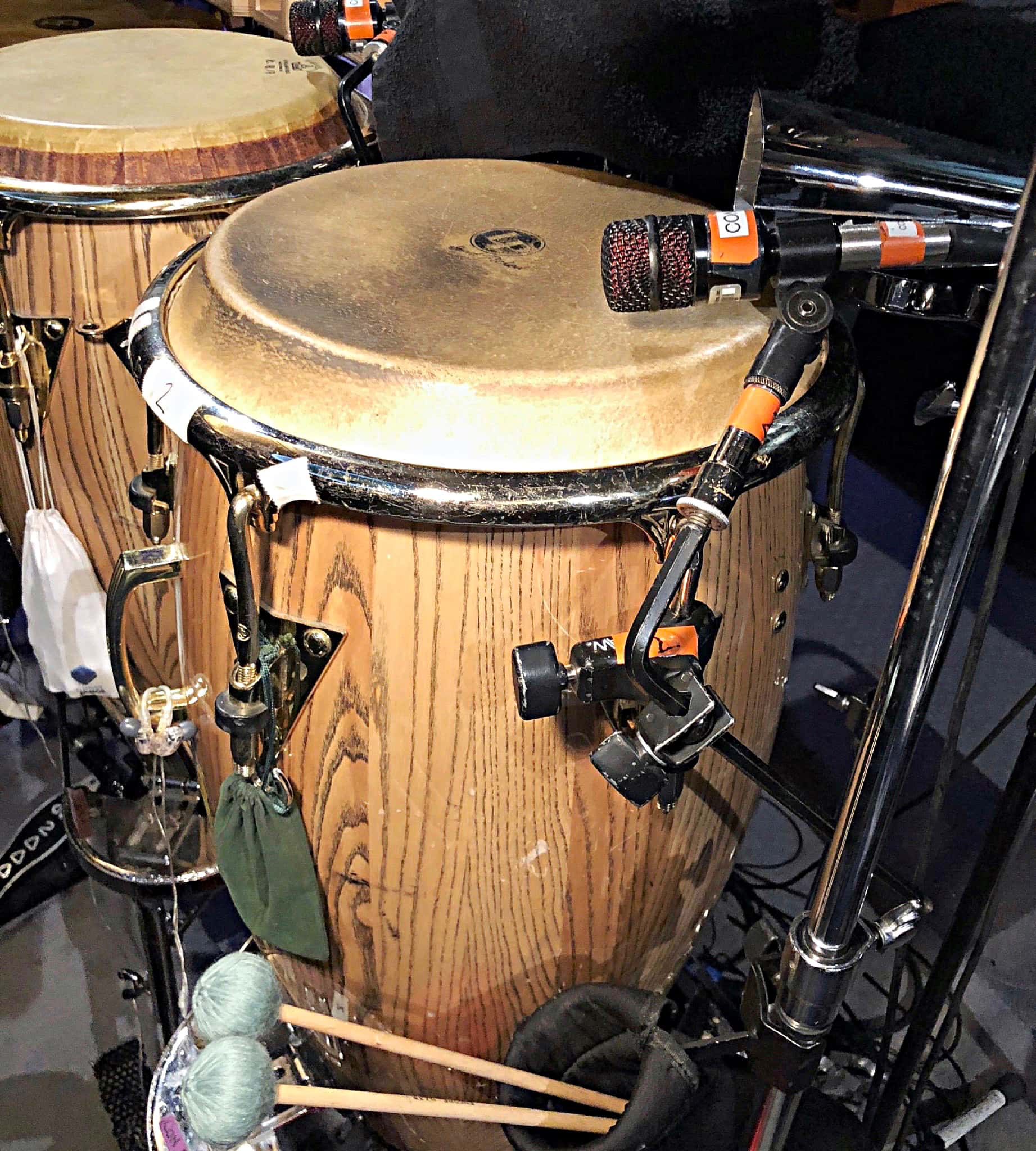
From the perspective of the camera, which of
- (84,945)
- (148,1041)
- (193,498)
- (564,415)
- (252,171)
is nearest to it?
(564,415)

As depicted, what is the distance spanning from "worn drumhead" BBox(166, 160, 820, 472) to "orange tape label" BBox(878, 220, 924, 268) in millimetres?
117

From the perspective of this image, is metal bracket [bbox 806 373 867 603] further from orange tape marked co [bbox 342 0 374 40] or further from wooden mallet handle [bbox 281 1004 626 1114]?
orange tape marked co [bbox 342 0 374 40]

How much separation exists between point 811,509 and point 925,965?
2.42ft

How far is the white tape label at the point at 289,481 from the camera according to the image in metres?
0.58

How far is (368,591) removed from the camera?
2.05 feet

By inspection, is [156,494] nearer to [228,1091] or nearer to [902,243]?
[228,1091]

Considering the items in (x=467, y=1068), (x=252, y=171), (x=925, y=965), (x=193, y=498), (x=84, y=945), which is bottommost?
(x=84, y=945)

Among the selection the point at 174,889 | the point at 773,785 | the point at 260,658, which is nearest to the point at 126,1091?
the point at 174,889

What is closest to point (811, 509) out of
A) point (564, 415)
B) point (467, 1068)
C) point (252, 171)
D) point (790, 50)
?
point (564, 415)

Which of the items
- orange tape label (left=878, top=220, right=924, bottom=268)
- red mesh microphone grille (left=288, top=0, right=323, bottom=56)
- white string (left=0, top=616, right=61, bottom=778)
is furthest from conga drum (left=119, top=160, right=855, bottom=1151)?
white string (left=0, top=616, right=61, bottom=778)

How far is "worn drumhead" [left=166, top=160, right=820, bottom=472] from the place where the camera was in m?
0.58

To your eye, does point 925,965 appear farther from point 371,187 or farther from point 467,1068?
point 371,187

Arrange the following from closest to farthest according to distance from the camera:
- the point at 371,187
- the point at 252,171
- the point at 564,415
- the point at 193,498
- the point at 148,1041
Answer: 1. the point at 564,415
2. the point at 193,498
3. the point at 371,187
4. the point at 252,171
5. the point at 148,1041

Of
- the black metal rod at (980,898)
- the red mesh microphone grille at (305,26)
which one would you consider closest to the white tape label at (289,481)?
the black metal rod at (980,898)
